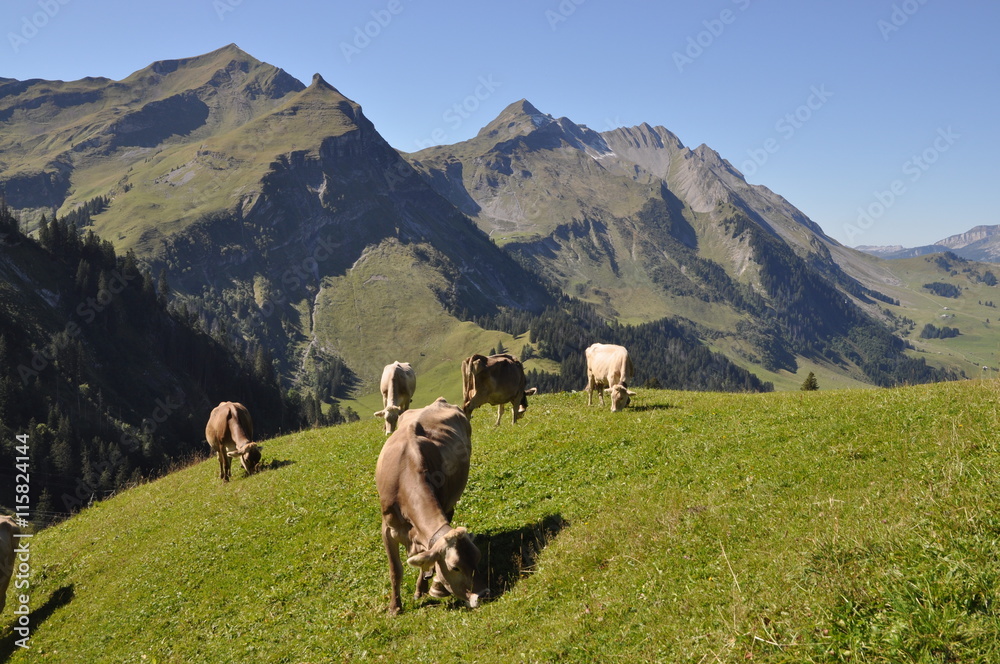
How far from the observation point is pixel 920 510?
983 cm

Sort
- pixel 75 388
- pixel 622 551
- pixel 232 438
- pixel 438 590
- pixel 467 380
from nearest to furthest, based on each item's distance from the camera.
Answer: pixel 622 551 → pixel 438 590 → pixel 467 380 → pixel 232 438 → pixel 75 388

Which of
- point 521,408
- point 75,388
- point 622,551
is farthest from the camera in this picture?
point 75,388

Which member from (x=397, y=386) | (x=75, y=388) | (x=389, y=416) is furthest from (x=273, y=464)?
(x=75, y=388)

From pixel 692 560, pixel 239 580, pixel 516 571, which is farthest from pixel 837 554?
pixel 239 580

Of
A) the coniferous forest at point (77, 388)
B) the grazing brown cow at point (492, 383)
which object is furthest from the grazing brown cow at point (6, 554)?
the coniferous forest at point (77, 388)

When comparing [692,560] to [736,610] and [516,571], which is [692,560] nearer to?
[736,610]

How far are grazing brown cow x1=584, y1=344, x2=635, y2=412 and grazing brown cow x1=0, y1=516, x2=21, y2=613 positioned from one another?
24637mm

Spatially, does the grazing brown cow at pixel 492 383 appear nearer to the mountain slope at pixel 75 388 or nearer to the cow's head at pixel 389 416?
the cow's head at pixel 389 416

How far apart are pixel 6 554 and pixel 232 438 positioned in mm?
10580

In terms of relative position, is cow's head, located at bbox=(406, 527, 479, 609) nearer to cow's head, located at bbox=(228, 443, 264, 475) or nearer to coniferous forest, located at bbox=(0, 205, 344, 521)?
cow's head, located at bbox=(228, 443, 264, 475)

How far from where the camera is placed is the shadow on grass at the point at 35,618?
1927cm

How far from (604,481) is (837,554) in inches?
387

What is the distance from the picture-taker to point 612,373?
29.6 metres

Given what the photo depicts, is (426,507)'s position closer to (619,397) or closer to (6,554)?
(619,397)
